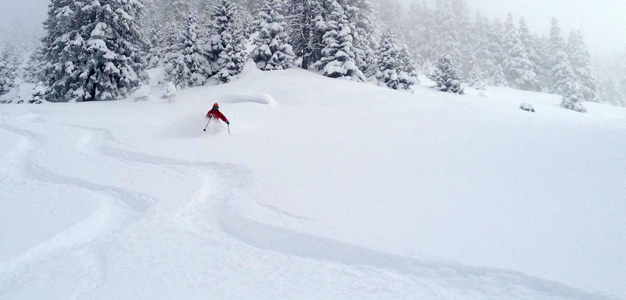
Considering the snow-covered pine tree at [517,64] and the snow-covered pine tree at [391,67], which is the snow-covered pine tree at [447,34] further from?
the snow-covered pine tree at [391,67]

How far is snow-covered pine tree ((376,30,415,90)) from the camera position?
24.8m

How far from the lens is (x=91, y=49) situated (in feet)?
61.3

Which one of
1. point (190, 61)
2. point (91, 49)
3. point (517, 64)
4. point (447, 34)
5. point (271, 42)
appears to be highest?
point (447, 34)

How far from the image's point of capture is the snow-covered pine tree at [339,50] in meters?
23.5

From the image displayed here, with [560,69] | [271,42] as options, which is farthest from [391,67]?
[560,69]

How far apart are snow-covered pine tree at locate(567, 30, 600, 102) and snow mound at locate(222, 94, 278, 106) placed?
1566 inches

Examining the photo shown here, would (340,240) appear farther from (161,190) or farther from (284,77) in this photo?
(284,77)

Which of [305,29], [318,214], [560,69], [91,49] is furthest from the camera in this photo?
[560,69]

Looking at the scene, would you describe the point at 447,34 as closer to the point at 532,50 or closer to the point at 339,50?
the point at 532,50

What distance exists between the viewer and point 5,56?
37844mm

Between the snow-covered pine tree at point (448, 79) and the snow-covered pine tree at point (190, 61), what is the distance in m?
19.4

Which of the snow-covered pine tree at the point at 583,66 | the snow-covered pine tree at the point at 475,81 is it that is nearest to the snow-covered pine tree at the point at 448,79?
the snow-covered pine tree at the point at 475,81

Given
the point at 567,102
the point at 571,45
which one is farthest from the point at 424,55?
the point at 567,102

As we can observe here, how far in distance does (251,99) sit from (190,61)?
38.9 feet
